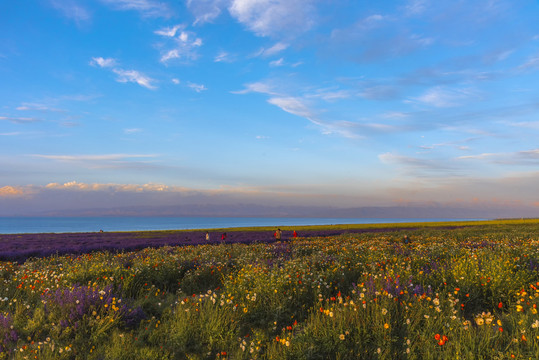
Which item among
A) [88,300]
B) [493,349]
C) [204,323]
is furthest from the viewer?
[88,300]

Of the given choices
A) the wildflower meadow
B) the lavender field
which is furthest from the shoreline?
the wildflower meadow

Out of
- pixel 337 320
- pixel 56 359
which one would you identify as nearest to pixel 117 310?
pixel 56 359

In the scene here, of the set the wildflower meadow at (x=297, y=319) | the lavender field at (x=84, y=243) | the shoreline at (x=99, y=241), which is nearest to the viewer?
the wildflower meadow at (x=297, y=319)

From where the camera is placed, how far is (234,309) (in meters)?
6.53

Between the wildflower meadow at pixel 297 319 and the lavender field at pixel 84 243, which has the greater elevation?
the wildflower meadow at pixel 297 319

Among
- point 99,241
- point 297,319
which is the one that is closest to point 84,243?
point 99,241

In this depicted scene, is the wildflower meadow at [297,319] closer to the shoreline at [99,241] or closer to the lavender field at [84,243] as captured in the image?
the shoreline at [99,241]

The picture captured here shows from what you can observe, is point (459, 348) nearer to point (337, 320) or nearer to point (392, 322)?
point (392, 322)

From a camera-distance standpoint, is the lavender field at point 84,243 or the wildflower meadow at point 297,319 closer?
the wildflower meadow at point 297,319

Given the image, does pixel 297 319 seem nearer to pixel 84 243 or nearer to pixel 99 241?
pixel 84 243

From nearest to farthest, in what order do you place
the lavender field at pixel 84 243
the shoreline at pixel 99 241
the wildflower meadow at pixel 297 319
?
1. the wildflower meadow at pixel 297 319
2. the lavender field at pixel 84 243
3. the shoreline at pixel 99 241

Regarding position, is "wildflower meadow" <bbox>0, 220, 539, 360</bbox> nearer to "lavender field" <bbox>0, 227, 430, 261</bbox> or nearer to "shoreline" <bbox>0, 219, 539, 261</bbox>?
"shoreline" <bbox>0, 219, 539, 261</bbox>

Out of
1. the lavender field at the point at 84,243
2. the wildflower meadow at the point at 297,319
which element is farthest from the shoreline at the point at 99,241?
the wildflower meadow at the point at 297,319

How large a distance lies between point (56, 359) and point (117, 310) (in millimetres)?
1516
